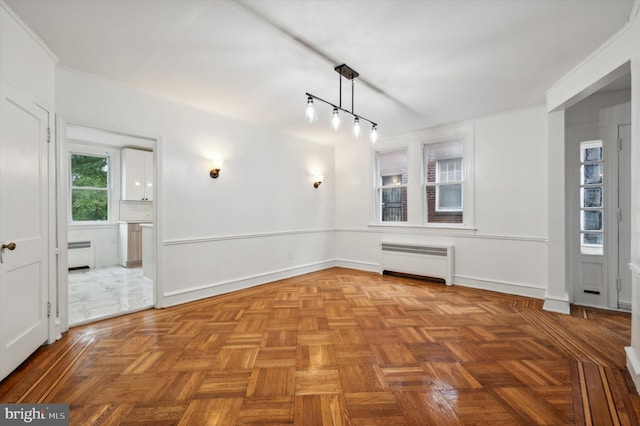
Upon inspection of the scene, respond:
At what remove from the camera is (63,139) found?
266 cm

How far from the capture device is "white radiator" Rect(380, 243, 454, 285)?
14.4 feet

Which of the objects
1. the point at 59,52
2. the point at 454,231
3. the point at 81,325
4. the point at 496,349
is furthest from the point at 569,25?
the point at 81,325

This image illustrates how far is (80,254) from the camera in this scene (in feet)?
18.4

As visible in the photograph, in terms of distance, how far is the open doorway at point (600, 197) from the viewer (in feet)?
10.5

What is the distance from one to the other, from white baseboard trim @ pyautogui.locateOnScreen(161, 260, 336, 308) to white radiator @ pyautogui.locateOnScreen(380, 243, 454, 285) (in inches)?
53.8

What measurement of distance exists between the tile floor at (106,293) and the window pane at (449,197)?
174 inches

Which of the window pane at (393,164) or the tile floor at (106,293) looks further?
the window pane at (393,164)

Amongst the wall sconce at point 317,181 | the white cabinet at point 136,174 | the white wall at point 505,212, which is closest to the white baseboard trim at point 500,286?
the white wall at point 505,212

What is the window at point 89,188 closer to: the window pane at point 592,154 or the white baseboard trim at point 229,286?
the white baseboard trim at point 229,286

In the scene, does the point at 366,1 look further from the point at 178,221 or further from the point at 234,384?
the point at 178,221

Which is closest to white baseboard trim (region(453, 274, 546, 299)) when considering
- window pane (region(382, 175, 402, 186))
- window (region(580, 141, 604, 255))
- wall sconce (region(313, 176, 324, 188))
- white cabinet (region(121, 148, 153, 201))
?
window (region(580, 141, 604, 255))

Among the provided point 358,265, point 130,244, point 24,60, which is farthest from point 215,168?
point 130,244

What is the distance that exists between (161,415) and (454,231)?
13.8 ft

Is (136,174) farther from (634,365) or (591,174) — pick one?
(591,174)
